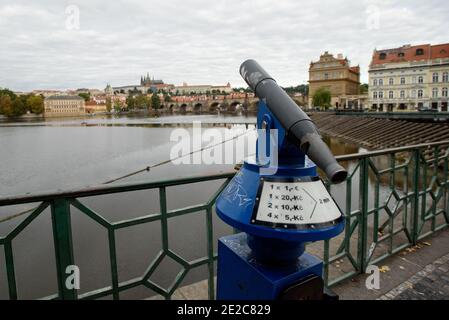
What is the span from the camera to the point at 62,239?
5.82 feet

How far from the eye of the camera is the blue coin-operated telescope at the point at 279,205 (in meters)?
1.15

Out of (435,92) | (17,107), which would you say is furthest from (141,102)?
(435,92)

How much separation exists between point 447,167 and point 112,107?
496 feet

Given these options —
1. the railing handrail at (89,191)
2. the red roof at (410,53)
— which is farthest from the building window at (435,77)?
the railing handrail at (89,191)

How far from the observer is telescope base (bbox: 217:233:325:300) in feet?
4.18

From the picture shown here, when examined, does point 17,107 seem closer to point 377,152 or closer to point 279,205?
point 377,152

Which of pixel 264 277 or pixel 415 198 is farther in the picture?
pixel 415 198

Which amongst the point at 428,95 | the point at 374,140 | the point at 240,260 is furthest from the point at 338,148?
the point at 428,95

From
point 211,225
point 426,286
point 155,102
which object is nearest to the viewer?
point 211,225

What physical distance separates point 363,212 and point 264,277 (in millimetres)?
2133

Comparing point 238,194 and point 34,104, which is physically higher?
point 34,104

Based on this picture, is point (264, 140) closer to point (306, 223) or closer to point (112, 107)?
point (306, 223)

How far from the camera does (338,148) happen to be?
25219 millimetres

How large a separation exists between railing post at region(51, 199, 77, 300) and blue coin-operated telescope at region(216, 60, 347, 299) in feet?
2.99
